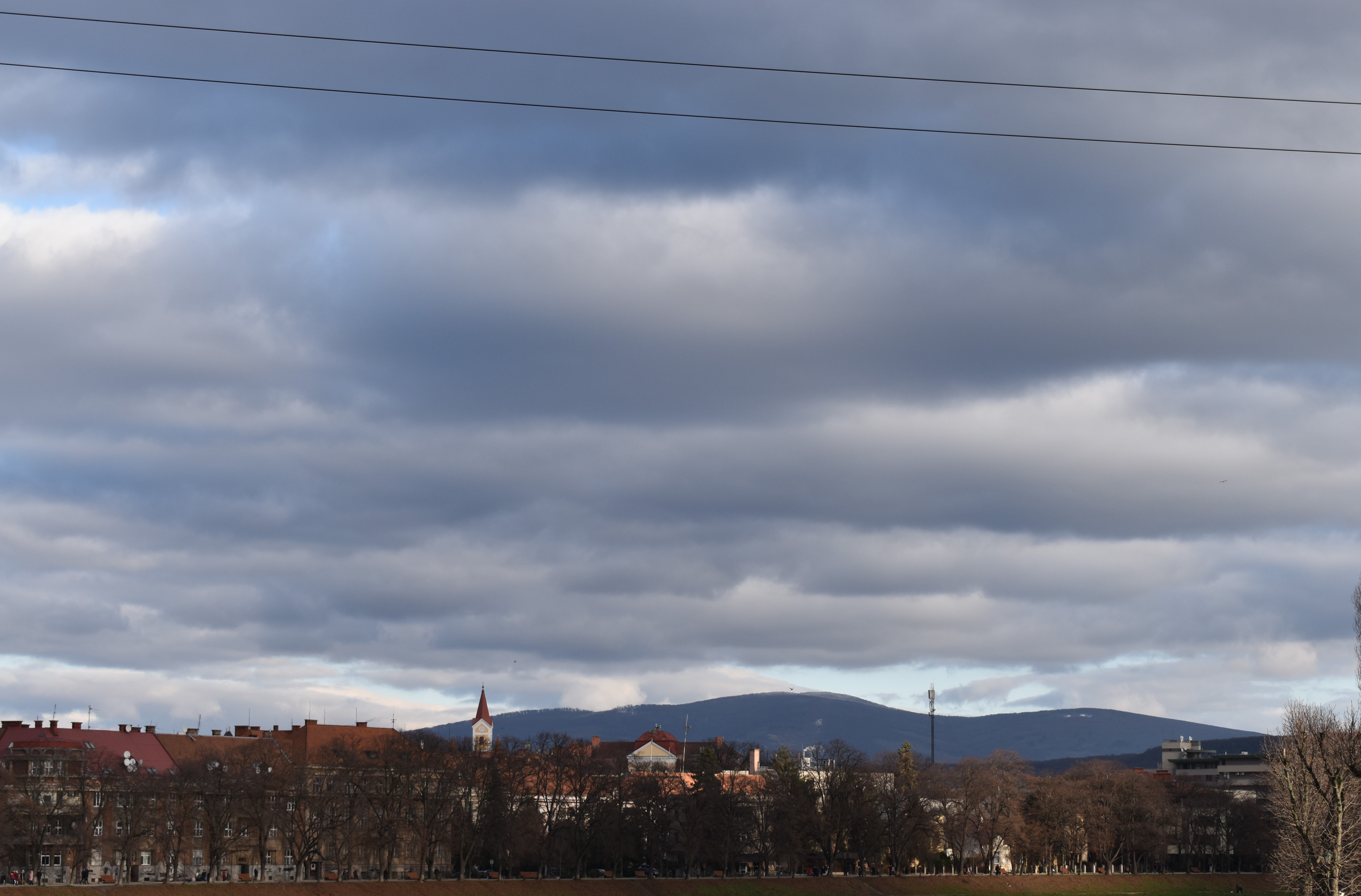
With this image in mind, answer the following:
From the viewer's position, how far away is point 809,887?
510 ft

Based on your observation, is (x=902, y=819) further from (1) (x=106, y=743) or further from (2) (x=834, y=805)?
(1) (x=106, y=743)

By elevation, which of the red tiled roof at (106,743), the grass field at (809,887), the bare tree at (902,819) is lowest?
the grass field at (809,887)

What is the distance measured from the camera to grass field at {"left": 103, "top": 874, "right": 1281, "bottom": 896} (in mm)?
125625

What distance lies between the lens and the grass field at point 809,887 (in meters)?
126

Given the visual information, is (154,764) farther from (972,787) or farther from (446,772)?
(972,787)

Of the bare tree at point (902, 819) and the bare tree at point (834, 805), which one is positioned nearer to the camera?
the bare tree at point (834, 805)

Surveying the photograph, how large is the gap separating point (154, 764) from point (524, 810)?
45635mm

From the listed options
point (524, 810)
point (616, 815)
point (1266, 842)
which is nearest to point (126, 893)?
point (524, 810)

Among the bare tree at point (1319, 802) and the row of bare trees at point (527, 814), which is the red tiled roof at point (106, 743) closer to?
the row of bare trees at point (527, 814)

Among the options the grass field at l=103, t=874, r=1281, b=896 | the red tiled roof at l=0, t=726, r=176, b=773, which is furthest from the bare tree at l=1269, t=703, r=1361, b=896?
the red tiled roof at l=0, t=726, r=176, b=773

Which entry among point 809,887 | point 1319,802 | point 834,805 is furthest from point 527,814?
point 1319,802

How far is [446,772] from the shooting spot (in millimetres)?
147500

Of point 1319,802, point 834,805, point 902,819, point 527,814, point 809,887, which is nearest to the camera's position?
point 1319,802

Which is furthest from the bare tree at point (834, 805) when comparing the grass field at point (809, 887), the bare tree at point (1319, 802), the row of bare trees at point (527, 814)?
the bare tree at point (1319, 802)
